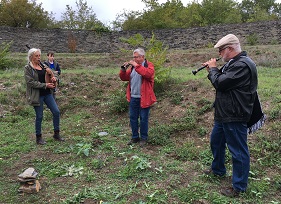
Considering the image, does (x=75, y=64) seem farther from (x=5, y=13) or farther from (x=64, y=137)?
(x=5, y=13)

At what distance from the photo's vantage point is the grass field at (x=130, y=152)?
4.05 meters

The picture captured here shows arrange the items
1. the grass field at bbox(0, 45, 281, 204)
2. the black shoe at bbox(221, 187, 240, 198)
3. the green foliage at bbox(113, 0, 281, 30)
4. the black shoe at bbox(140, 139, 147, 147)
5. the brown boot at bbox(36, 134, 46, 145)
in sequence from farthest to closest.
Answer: the green foliage at bbox(113, 0, 281, 30) < the brown boot at bbox(36, 134, 46, 145) < the black shoe at bbox(140, 139, 147, 147) < the grass field at bbox(0, 45, 281, 204) < the black shoe at bbox(221, 187, 240, 198)

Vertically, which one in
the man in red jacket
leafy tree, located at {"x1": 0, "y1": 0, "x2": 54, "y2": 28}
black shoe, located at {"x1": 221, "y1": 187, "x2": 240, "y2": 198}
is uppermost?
leafy tree, located at {"x1": 0, "y1": 0, "x2": 54, "y2": 28}

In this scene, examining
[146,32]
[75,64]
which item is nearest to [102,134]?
[75,64]

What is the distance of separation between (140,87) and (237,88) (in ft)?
7.84

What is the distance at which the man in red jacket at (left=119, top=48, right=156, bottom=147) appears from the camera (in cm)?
544

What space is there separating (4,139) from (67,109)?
9.46 ft

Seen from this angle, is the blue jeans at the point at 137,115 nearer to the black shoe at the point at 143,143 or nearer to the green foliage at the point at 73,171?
the black shoe at the point at 143,143

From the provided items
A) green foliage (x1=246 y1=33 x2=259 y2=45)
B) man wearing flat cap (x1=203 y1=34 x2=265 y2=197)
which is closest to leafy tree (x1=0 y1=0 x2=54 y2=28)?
green foliage (x1=246 y1=33 x2=259 y2=45)

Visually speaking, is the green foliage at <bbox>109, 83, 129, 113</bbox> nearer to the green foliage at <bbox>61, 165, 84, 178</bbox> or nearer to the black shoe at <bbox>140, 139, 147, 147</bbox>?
the black shoe at <bbox>140, 139, 147, 147</bbox>

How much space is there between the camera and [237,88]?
3639mm

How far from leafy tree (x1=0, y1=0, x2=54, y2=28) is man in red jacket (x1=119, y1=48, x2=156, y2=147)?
29.5 metres

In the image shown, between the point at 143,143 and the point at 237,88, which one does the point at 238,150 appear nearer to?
the point at 237,88

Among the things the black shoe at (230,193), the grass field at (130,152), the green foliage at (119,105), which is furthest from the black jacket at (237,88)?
the green foliage at (119,105)
